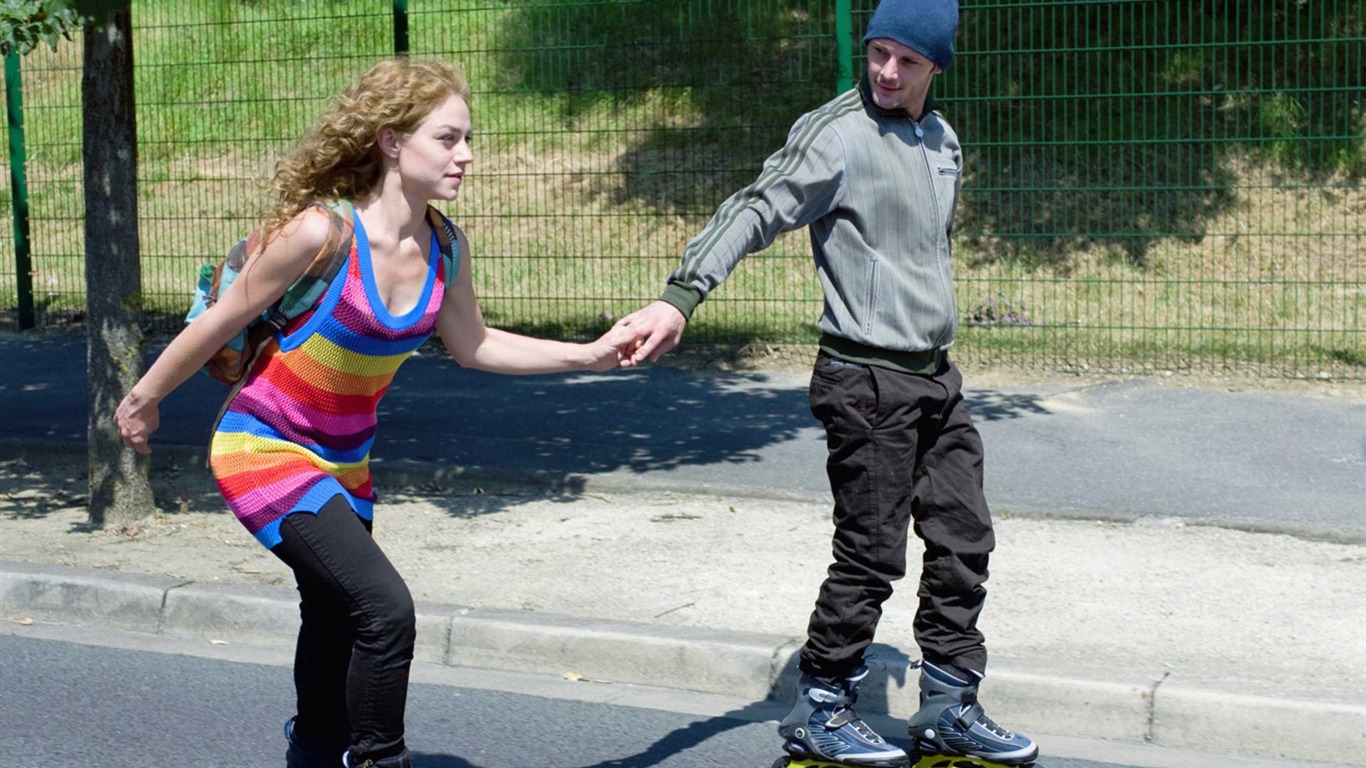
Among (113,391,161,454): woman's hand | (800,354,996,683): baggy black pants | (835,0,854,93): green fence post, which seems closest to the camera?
(113,391,161,454): woman's hand

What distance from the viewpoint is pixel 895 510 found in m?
3.96

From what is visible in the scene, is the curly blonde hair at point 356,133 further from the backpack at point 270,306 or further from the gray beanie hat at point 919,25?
the gray beanie hat at point 919,25

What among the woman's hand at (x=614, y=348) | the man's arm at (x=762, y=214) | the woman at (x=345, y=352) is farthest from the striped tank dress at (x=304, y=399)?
the man's arm at (x=762, y=214)

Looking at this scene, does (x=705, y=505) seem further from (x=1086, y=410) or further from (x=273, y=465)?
(x=273, y=465)

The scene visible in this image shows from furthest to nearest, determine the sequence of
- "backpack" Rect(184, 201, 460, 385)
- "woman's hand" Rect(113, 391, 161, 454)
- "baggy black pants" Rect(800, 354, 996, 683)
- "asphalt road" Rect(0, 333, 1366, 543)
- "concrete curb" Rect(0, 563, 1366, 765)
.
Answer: "asphalt road" Rect(0, 333, 1366, 543), "concrete curb" Rect(0, 563, 1366, 765), "baggy black pants" Rect(800, 354, 996, 683), "woman's hand" Rect(113, 391, 161, 454), "backpack" Rect(184, 201, 460, 385)

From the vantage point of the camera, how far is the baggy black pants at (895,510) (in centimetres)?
392

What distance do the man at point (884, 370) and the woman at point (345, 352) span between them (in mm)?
632

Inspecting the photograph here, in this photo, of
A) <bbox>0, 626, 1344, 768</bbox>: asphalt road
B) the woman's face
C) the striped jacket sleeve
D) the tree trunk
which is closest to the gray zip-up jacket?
the striped jacket sleeve

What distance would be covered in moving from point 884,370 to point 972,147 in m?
6.83

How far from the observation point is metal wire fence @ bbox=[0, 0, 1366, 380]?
10297mm

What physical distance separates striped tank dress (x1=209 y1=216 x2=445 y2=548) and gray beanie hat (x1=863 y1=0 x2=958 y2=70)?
4.08ft

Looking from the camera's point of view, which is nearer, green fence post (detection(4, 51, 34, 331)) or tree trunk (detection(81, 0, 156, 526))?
tree trunk (detection(81, 0, 156, 526))

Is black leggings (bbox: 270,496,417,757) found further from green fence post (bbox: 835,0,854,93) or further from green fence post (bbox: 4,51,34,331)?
green fence post (bbox: 4,51,34,331)

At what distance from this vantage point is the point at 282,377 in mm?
3471
